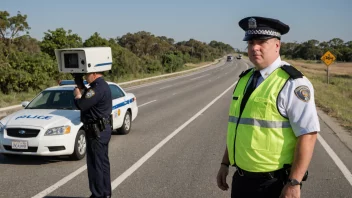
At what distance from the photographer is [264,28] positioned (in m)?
2.65

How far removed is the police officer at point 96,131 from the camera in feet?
16.0

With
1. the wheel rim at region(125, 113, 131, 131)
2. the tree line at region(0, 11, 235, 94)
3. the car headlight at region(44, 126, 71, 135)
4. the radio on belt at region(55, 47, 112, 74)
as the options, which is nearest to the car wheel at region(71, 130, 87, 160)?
the car headlight at region(44, 126, 71, 135)

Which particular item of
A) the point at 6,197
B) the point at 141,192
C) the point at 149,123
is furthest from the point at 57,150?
the point at 149,123

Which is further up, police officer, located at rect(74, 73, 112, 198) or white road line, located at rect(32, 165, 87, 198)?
police officer, located at rect(74, 73, 112, 198)

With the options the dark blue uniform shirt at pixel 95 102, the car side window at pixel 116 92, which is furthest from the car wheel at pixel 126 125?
the dark blue uniform shirt at pixel 95 102

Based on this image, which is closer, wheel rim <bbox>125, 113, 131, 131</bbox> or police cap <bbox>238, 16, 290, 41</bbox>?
police cap <bbox>238, 16, 290, 41</bbox>

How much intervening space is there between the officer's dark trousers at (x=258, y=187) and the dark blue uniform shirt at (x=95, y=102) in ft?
8.47

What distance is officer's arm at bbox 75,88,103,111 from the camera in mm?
4789

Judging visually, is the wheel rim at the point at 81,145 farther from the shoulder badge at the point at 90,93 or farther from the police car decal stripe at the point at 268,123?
the police car decal stripe at the point at 268,123

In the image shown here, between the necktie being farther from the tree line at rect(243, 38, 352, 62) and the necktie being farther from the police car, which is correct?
the tree line at rect(243, 38, 352, 62)

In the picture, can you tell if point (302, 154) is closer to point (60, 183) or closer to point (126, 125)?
point (60, 183)

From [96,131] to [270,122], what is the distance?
2.91m

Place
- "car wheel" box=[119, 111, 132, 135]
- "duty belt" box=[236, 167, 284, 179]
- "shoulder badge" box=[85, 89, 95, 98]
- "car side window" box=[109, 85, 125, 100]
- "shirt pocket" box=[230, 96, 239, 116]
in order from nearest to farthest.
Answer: "duty belt" box=[236, 167, 284, 179], "shirt pocket" box=[230, 96, 239, 116], "shoulder badge" box=[85, 89, 95, 98], "car side window" box=[109, 85, 125, 100], "car wheel" box=[119, 111, 132, 135]

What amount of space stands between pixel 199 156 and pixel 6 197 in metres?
3.61
